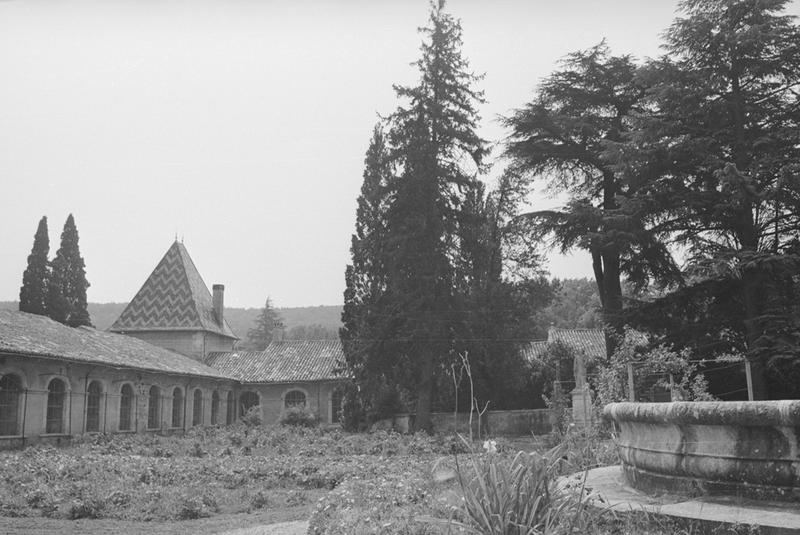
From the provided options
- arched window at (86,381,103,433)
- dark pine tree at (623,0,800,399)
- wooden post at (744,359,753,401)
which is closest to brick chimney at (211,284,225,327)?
arched window at (86,381,103,433)

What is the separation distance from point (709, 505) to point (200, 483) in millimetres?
9536

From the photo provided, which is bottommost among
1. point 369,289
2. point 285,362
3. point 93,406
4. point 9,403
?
point 93,406

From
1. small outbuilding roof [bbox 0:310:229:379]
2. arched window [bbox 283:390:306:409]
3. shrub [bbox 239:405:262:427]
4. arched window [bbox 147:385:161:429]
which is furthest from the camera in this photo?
arched window [bbox 283:390:306:409]

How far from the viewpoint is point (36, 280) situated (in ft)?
135

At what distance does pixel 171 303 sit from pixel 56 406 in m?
23.1

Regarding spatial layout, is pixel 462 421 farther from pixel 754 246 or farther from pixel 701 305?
pixel 754 246

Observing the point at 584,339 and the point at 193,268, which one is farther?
the point at 193,268

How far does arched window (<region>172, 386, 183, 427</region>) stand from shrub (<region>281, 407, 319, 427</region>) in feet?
17.1

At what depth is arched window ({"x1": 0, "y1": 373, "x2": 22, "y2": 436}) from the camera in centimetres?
2225

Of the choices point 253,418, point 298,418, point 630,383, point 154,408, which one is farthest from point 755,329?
point 253,418

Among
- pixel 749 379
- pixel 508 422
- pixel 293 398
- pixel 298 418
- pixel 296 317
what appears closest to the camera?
pixel 749 379

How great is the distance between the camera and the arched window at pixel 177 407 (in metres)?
34.1

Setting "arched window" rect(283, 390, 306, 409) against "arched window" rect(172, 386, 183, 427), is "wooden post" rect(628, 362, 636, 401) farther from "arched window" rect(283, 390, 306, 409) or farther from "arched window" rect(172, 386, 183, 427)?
"arched window" rect(283, 390, 306, 409)

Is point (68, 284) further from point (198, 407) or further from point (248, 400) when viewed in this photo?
point (248, 400)
